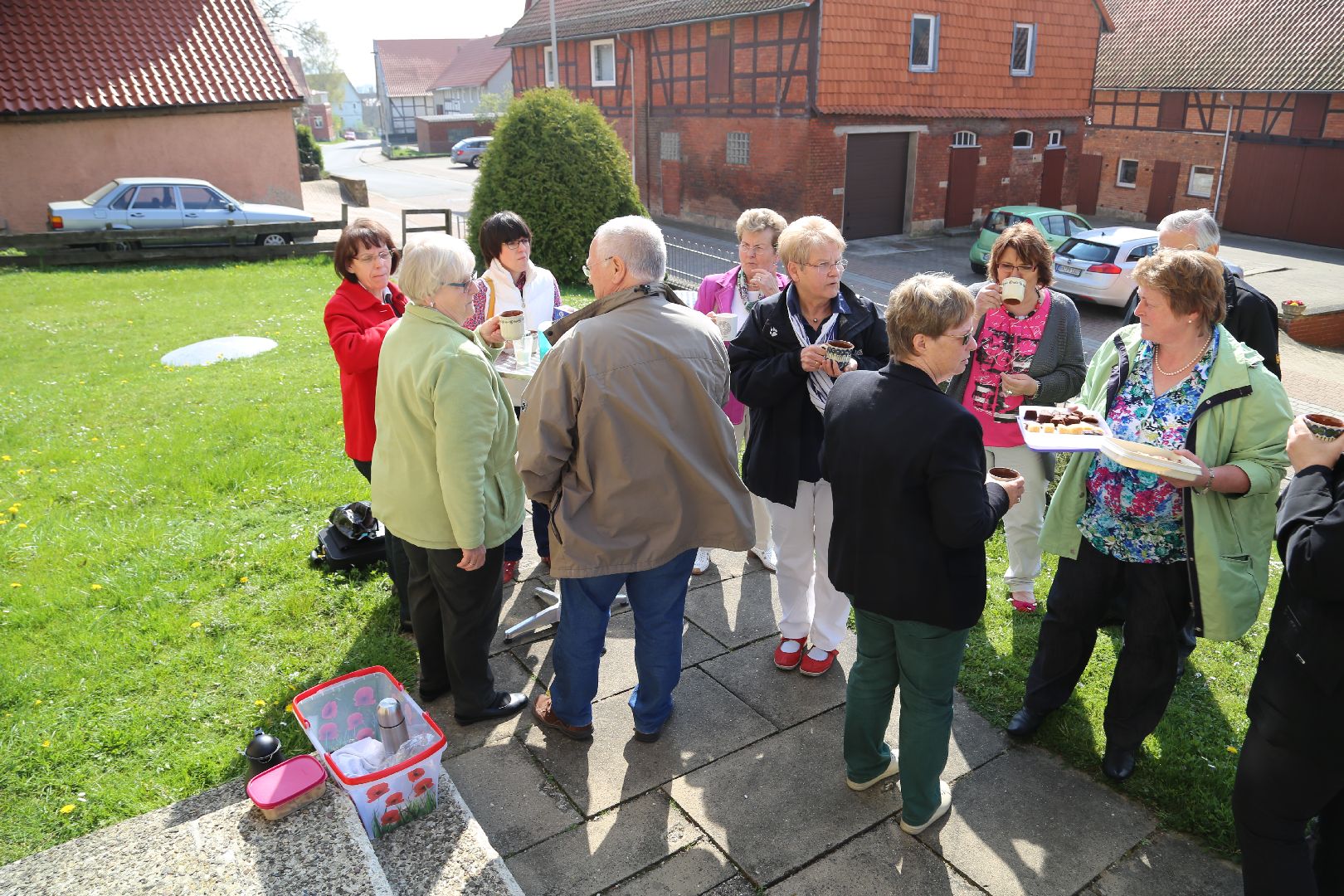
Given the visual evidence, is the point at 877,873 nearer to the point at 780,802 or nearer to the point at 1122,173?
the point at 780,802

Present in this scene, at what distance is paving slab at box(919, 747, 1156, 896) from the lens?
307 cm

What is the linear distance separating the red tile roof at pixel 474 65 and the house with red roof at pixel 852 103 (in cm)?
3970

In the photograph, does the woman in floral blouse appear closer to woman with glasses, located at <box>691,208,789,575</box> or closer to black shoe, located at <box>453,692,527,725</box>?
woman with glasses, located at <box>691,208,789,575</box>

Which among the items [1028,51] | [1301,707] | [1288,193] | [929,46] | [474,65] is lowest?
[1301,707]

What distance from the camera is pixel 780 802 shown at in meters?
3.39

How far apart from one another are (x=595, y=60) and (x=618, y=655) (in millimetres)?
27863

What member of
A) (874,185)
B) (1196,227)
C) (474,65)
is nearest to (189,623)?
(1196,227)

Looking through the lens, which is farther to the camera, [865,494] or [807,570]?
[807,570]

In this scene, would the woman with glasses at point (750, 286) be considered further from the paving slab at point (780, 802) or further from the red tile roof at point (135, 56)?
the red tile roof at point (135, 56)

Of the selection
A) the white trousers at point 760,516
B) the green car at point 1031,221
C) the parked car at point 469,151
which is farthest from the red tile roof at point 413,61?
the white trousers at point 760,516

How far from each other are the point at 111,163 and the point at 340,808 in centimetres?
2187

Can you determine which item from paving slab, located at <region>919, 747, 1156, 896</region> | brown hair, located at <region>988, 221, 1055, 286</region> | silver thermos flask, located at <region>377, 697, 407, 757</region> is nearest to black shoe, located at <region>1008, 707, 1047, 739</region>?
paving slab, located at <region>919, 747, 1156, 896</region>

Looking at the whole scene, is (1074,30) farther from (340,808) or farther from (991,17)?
(340,808)

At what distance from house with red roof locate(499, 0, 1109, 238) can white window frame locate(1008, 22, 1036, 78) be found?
0.05 meters
